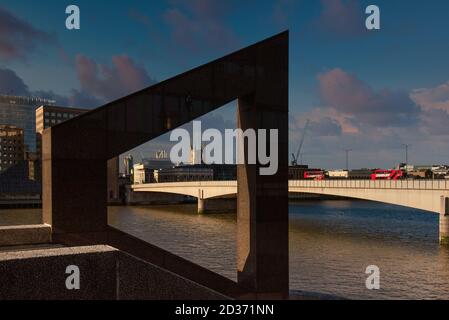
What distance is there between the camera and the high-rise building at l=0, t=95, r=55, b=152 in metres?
190

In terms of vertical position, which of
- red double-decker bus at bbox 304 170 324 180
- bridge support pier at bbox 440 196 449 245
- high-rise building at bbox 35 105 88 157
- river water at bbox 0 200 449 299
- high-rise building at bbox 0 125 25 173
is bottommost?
river water at bbox 0 200 449 299

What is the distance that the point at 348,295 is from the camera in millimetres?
22938

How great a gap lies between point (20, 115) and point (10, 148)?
126ft

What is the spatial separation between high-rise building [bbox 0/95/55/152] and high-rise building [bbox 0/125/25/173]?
72.4 ft

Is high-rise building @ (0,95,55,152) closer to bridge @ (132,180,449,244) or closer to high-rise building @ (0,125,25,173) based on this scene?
high-rise building @ (0,125,25,173)

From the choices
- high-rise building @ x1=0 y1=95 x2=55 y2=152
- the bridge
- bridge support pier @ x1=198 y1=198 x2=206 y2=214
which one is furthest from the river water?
high-rise building @ x1=0 y1=95 x2=55 y2=152

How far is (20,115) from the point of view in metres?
194

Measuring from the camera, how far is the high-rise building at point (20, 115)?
190 m

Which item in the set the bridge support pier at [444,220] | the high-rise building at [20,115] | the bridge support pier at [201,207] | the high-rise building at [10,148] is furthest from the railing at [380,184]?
the high-rise building at [20,115]

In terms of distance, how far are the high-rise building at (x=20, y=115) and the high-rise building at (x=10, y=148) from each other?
22.1m

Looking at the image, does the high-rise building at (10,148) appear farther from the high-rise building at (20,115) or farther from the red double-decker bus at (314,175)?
the red double-decker bus at (314,175)
